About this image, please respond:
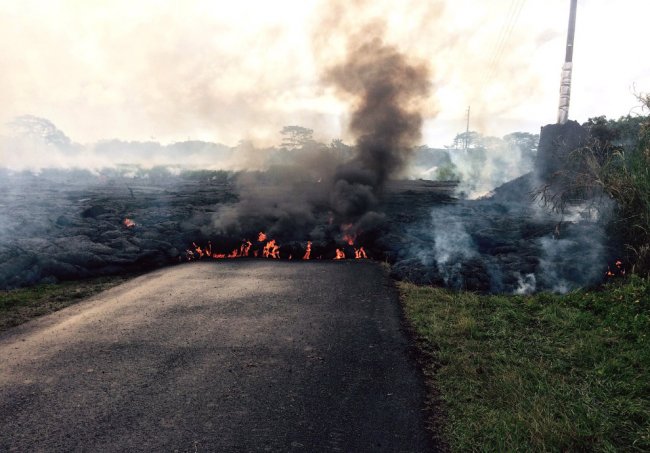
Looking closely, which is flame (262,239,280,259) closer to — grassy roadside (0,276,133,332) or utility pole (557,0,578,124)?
grassy roadside (0,276,133,332)

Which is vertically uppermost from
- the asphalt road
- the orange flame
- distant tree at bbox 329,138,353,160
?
distant tree at bbox 329,138,353,160

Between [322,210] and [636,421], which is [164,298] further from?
[322,210]

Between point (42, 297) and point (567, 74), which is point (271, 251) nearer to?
point (42, 297)

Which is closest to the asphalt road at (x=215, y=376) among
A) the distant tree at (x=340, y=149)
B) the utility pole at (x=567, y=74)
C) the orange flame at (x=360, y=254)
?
the orange flame at (x=360, y=254)

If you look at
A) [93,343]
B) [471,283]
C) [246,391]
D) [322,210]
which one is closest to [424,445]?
[246,391]

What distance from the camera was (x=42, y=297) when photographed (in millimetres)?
10750

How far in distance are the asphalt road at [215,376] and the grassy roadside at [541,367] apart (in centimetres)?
61

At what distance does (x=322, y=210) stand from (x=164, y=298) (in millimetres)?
12893

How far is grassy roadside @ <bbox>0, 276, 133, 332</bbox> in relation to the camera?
9344mm

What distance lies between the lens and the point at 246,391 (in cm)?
584

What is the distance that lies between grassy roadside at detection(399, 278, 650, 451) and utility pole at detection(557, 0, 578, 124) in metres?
19.2

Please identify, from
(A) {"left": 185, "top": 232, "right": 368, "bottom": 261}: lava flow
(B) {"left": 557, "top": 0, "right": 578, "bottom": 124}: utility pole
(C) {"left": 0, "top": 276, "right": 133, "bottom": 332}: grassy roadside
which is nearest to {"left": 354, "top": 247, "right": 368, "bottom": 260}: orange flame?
(A) {"left": 185, "top": 232, "right": 368, "bottom": 261}: lava flow

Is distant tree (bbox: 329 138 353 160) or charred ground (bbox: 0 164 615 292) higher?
distant tree (bbox: 329 138 353 160)

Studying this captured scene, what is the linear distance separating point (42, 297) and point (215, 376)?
24.4 feet
